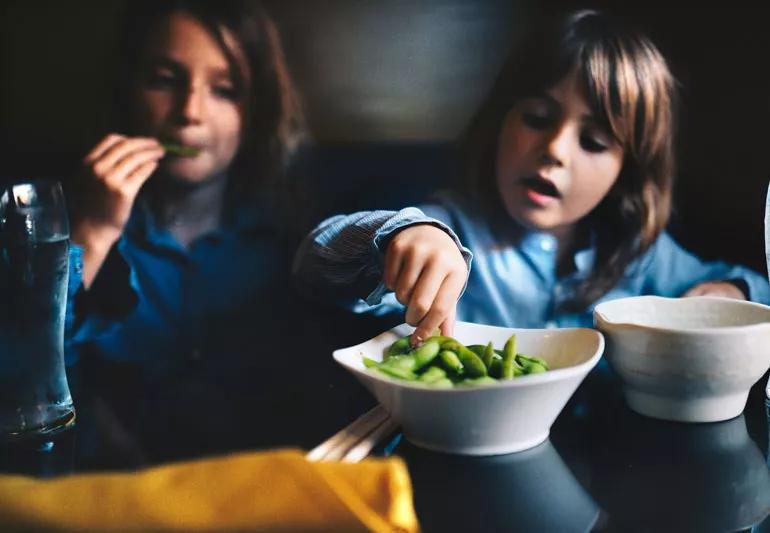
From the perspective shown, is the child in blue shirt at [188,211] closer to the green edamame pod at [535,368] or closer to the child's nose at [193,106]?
the child's nose at [193,106]

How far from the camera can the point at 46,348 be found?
0.78 m

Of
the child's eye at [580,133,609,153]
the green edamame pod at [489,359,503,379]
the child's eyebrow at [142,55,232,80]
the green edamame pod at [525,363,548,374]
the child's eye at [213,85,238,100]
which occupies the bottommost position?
the green edamame pod at [525,363,548,374]

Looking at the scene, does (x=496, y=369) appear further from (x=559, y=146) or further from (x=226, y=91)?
(x=226, y=91)

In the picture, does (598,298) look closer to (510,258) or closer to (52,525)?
(510,258)

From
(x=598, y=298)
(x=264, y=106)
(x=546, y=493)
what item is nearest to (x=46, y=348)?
(x=264, y=106)

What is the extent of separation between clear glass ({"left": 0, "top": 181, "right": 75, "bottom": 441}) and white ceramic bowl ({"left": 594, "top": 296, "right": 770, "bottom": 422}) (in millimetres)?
529

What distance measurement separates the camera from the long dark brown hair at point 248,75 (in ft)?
3.07

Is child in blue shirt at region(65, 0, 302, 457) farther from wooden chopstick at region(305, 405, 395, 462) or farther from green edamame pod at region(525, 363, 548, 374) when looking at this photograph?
green edamame pod at region(525, 363, 548, 374)

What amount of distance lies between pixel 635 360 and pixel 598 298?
21 centimetres

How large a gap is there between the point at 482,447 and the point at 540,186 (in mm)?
358

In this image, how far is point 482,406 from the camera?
2.10 feet

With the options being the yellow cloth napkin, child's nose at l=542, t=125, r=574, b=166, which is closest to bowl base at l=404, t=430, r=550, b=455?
the yellow cloth napkin

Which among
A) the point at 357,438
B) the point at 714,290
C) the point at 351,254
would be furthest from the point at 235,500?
the point at 714,290

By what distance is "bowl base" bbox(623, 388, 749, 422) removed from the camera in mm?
763
